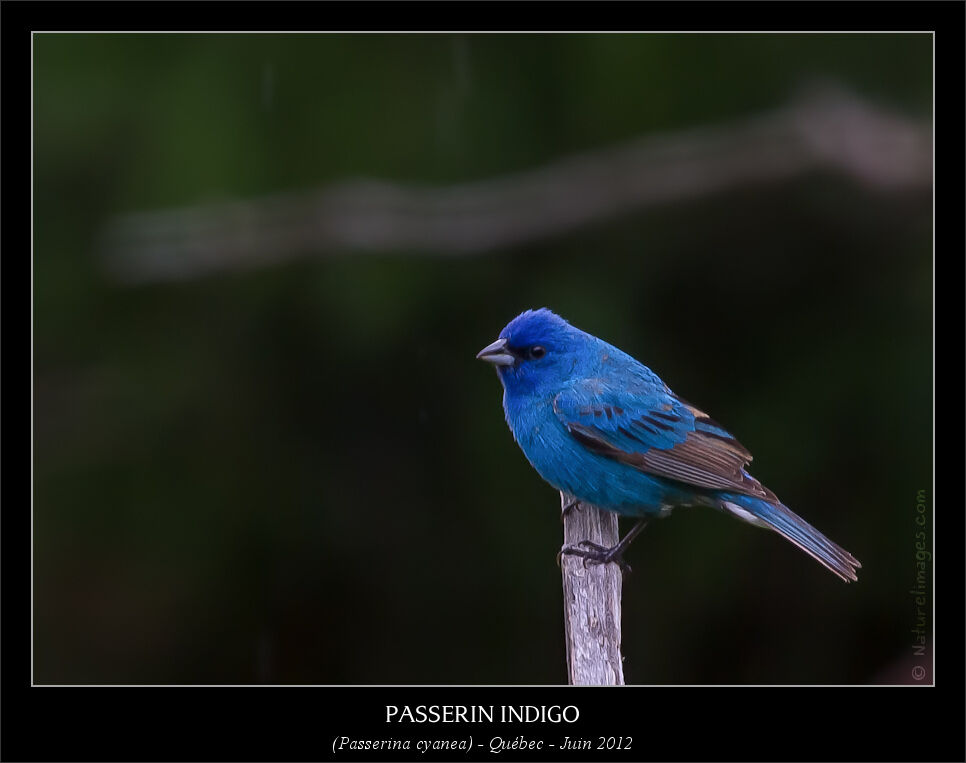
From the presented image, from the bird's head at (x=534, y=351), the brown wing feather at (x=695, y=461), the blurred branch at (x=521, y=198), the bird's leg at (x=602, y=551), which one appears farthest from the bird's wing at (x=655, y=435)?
the blurred branch at (x=521, y=198)

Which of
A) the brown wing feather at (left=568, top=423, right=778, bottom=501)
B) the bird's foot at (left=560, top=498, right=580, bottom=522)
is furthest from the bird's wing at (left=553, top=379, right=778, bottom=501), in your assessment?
the bird's foot at (left=560, top=498, right=580, bottom=522)

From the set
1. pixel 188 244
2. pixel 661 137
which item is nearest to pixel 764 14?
pixel 661 137

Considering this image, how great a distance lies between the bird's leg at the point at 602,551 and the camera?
5.47m

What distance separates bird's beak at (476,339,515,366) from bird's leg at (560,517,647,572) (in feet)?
3.18

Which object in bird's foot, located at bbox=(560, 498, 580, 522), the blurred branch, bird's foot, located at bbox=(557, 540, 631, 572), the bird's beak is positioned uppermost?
the blurred branch

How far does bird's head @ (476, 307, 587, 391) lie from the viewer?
6.06 m

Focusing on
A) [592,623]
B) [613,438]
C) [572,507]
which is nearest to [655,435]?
[613,438]

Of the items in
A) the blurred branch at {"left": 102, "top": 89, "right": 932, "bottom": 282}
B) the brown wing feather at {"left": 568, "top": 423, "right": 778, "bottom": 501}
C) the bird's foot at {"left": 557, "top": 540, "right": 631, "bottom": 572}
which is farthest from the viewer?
the blurred branch at {"left": 102, "top": 89, "right": 932, "bottom": 282}

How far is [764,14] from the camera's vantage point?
618cm

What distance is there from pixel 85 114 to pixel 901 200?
5699mm

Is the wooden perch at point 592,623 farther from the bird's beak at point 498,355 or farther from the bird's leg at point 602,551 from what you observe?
the bird's beak at point 498,355

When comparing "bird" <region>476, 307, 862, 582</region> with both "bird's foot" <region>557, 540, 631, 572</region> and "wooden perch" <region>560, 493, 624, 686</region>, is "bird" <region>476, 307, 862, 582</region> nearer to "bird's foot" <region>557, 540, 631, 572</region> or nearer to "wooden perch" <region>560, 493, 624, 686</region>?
"bird's foot" <region>557, 540, 631, 572</region>

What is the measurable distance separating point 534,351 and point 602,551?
1.08m

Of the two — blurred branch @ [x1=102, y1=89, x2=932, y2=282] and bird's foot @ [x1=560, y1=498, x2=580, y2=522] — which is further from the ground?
blurred branch @ [x1=102, y1=89, x2=932, y2=282]
